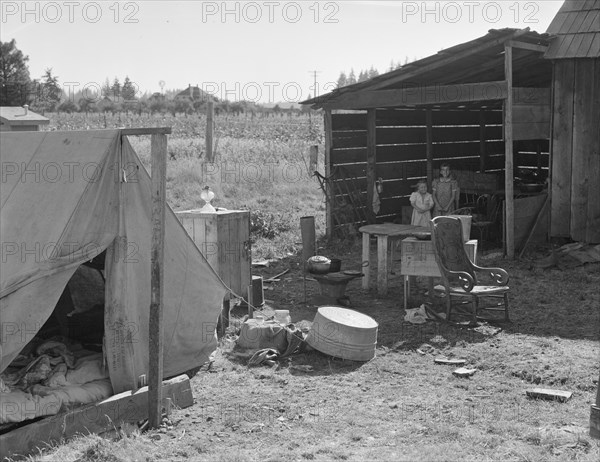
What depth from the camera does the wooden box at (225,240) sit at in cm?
953

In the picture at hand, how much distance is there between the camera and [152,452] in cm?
577

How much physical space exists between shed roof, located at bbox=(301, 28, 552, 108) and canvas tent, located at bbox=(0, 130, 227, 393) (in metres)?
7.16

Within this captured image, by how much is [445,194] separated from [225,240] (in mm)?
5620

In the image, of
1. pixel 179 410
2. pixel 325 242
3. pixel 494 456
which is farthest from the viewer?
pixel 325 242

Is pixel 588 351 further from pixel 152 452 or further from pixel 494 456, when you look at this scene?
pixel 152 452

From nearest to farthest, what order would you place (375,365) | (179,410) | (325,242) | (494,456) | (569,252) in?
(494,456)
(179,410)
(375,365)
(569,252)
(325,242)

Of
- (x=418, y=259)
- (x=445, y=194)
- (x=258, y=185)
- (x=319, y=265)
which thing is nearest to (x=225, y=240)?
(x=319, y=265)

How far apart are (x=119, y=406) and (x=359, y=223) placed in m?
9.76

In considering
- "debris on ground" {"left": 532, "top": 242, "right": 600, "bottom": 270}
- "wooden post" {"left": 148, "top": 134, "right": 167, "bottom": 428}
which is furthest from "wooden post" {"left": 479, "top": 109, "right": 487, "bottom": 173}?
"wooden post" {"left": 148, "top": 134, "right": 167, "bottom": 428}

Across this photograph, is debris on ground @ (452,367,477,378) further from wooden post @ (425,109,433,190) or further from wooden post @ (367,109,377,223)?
wooden post @ (425,109,433,190)

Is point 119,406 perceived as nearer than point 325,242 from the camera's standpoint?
Yes

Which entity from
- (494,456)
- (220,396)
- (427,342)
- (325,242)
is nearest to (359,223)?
(325,242)

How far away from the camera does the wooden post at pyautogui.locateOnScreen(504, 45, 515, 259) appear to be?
12406 millimetres

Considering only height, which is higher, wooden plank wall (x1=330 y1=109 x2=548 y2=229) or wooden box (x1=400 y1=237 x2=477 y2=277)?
wooden plank wall (x1=330 y1=109 x2=548 y2=229)
